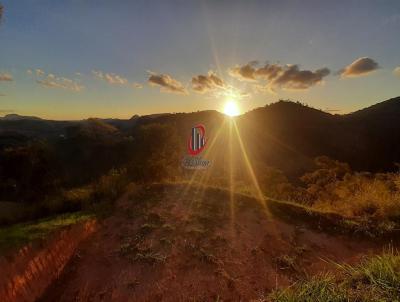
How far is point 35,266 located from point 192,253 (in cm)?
279

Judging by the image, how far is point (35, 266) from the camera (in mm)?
5004

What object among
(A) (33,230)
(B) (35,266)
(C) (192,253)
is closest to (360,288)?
(C) (192,253)

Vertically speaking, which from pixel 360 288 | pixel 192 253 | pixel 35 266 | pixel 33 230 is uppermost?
pixel 360 288

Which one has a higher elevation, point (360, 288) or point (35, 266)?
point (360, 288)

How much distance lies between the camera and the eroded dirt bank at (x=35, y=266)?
14.5ft

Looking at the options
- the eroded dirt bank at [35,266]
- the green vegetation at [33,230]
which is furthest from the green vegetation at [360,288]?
the green vegetation at [33,230]

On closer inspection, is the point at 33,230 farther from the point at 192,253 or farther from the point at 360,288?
the point at 360,288

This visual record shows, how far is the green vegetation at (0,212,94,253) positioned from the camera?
16.7 feet

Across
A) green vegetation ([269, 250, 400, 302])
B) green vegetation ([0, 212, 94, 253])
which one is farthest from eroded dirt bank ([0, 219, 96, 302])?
green vegetation ([269, 250, 400, 302])

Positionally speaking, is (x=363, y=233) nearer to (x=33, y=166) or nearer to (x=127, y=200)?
(x=127, y=200)

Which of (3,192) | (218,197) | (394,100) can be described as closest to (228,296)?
(218,197)

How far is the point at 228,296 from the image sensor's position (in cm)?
507

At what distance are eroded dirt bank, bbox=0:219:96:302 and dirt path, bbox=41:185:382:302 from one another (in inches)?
7.3

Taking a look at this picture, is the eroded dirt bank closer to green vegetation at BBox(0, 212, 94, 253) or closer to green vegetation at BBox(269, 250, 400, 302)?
green vegetation at BBox(0, 212, 94, 253)
